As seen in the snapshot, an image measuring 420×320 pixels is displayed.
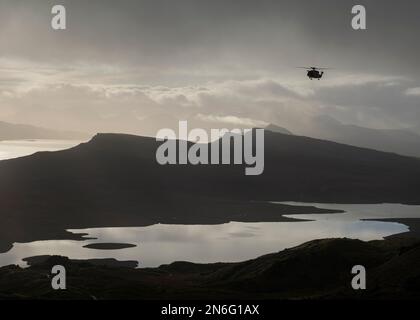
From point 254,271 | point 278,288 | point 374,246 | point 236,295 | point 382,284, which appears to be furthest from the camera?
point 374,246

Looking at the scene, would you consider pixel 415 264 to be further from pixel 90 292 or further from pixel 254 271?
pixel 90 292

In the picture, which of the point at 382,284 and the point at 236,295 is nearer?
the point at 382,284

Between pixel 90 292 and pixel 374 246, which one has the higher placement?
pixel 374 246

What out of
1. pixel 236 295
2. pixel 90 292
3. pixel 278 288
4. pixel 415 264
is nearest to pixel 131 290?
pixel 90 292
